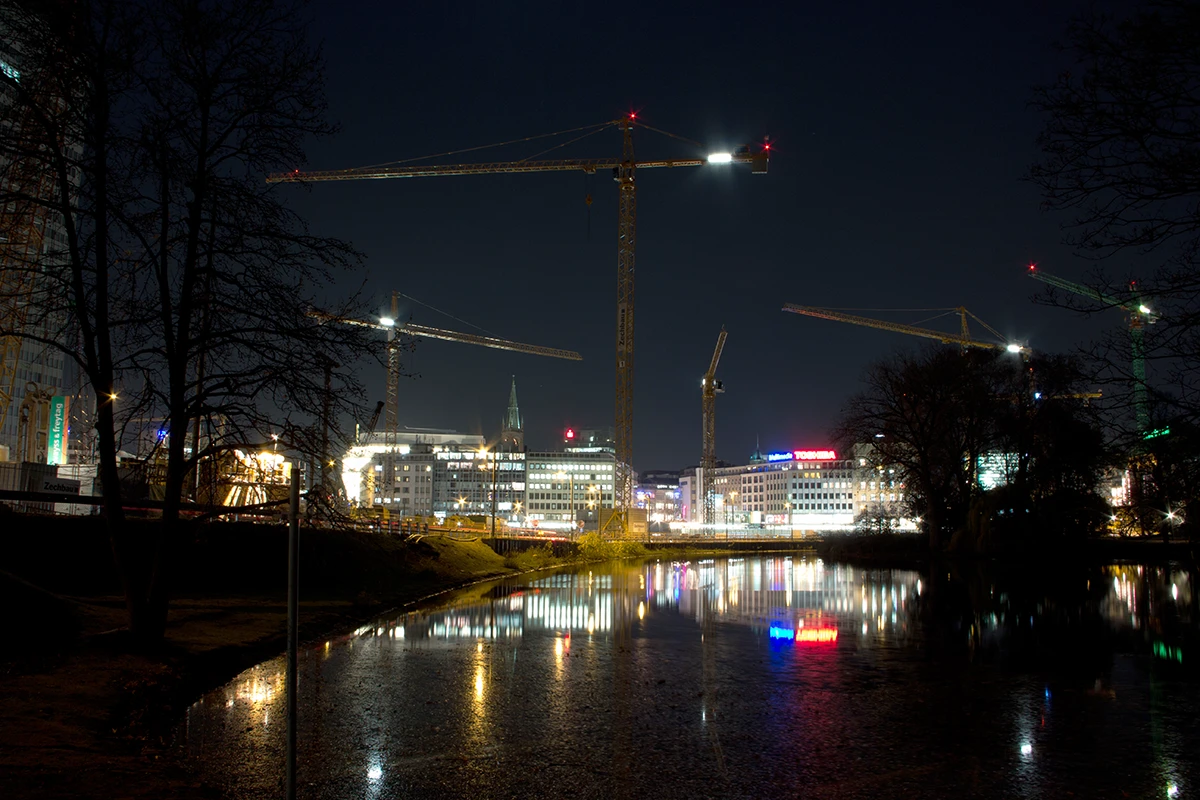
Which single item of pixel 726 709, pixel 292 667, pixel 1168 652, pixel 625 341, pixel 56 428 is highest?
pixel 625 341

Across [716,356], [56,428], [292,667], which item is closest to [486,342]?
[716,356]

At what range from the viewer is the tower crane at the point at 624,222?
278 feet

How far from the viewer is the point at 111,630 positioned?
15.2 meters

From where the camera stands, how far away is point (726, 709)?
12203mm

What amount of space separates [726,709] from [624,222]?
79.5 m

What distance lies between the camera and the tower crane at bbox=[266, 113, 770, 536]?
8469 centimetres

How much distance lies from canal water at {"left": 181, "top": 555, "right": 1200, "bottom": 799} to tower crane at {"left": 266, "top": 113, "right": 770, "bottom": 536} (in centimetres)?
5590

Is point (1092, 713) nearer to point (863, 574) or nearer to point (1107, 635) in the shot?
point (1107, 635)

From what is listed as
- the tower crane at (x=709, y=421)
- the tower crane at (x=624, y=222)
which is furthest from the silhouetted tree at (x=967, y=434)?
the tower crane at (x=709, y=421)

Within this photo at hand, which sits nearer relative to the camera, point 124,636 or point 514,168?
point 124,636

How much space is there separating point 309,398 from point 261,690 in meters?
4.63

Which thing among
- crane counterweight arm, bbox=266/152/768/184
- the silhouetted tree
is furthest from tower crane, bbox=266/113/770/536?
the silhouetted tree

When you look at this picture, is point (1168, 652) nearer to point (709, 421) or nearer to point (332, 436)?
point (332, 436)

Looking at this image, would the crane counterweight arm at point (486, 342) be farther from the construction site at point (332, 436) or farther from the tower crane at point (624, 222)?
the tower crane at point (624, 222)
